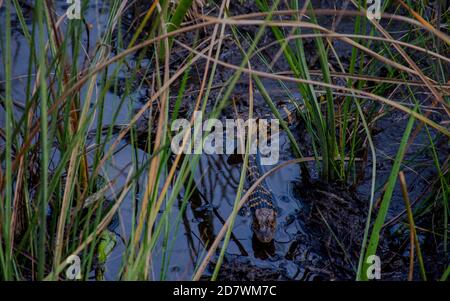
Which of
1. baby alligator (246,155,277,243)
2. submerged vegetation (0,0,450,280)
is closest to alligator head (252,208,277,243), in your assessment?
baby alligator (246,155,277,243)

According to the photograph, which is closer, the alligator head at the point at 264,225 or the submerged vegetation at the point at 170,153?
the submerged vegetation at the point at 170,153

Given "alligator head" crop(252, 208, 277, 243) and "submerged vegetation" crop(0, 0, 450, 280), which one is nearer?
"submerged vegetation" crop(0, 0, 450, 280)

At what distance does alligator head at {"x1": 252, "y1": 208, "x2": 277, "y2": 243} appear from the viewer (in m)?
3.01

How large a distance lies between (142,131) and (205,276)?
1196 mm

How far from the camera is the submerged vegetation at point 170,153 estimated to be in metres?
2.22

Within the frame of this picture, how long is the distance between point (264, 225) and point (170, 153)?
54 cm

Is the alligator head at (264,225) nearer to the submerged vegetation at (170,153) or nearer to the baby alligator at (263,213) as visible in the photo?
the baby alligator at (263,213)

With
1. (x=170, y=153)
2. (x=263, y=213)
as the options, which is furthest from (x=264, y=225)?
(x=170, y=153)

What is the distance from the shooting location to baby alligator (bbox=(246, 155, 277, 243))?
3.02 meters

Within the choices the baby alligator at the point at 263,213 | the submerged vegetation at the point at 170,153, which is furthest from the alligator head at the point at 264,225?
the submerged vegetation at the point at 170,153

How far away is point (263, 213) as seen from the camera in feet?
10.1

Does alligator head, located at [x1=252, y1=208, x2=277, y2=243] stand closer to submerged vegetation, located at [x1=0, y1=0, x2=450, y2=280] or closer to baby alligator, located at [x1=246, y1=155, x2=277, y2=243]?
baby alligator, located at [x1=246, y1=155, x2=277, y2=243]
